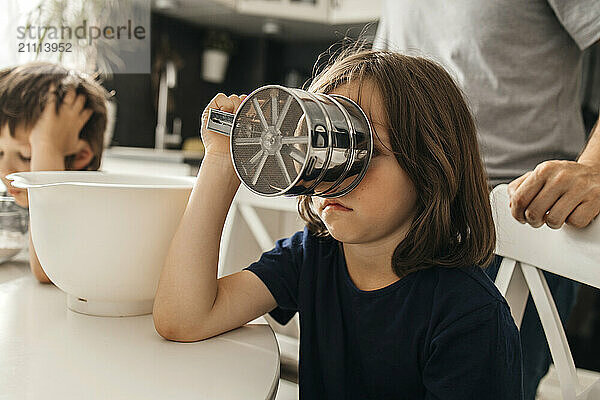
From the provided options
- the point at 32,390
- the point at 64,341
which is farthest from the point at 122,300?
the point at 32,390

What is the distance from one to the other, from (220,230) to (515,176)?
1.60 ft

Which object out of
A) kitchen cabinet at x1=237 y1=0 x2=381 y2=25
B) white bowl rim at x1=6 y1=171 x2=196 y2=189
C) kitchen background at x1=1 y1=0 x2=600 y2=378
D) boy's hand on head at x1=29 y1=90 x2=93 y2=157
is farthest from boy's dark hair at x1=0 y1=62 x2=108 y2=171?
kitchen cabinet at x1=237 y1=0 x2=381 y2=25

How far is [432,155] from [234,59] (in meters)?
2.30

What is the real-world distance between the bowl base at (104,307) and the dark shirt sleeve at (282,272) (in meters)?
0.14

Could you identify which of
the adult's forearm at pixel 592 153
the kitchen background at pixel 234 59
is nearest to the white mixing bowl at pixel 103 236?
the adult's forearm at pixel 592 153

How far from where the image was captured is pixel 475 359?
56 centimetres

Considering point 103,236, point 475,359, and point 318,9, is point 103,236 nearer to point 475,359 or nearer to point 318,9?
point 475,359

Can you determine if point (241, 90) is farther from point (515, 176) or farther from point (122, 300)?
point (122, 300)

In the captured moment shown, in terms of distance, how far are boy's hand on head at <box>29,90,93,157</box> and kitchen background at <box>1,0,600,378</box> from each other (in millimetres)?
793

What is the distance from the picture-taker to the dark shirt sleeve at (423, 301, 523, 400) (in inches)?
22.0

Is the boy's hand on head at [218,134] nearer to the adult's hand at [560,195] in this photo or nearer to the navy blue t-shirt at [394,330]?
the navy blue t-shirt at [394,330]

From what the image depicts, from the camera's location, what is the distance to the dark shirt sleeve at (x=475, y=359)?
22.0 inches

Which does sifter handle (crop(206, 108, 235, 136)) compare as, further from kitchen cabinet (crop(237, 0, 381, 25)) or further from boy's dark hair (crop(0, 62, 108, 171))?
kitchen cabinet (crop(237, 0, 381, 25))

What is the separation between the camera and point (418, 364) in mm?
617
